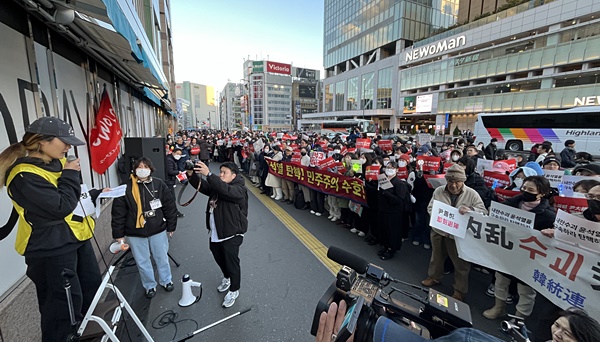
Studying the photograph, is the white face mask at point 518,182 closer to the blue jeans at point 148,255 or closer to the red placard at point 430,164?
the red placard at point 430,164

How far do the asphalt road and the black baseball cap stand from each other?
2.26m

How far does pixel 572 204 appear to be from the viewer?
3.34m

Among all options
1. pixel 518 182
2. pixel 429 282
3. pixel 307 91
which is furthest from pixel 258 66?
pixel 429 282

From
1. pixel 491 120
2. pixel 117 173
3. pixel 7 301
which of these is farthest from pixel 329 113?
pixel 7 301

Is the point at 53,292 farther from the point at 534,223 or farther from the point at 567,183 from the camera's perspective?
the point at 567,183

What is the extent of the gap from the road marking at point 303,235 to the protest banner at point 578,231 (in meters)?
2.77

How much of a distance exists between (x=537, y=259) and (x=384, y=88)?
5255cm

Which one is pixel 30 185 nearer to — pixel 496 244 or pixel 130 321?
pixel 130 321

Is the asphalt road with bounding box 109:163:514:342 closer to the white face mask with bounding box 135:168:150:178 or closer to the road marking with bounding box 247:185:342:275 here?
the road marking with bounding box 247:185:342:275

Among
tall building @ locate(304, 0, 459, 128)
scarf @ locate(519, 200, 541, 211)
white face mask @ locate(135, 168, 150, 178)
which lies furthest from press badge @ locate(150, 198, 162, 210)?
tall building @ locate(304, 0, 459, 128)

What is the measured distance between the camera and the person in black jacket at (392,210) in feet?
15.0

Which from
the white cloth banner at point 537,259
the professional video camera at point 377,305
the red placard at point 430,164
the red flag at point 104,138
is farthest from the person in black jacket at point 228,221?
the red placard at point 430,164

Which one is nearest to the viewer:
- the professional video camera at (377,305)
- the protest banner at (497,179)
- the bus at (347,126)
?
the professional video camera at (377,305)

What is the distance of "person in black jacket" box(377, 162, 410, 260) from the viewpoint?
4.58 meters
